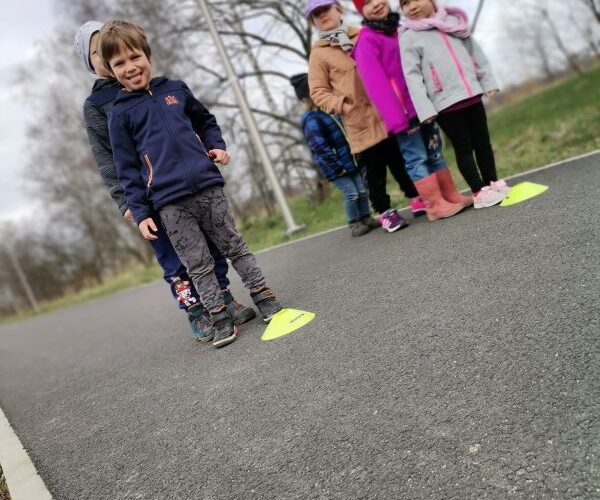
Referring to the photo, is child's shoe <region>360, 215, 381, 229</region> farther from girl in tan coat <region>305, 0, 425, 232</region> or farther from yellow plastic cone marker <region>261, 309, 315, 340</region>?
yellow plastic cone marker <region>261, 309, 315, 340</region>

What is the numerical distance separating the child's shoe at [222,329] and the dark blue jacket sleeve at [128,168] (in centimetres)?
79

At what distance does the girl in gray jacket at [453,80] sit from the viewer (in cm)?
375

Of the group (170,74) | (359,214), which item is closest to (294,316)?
(359,214)

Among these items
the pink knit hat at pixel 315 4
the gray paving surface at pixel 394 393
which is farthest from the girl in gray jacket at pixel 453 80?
the pink knit hat at pixel 315 4

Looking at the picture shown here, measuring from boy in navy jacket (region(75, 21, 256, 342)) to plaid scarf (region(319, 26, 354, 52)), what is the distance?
6.12ft

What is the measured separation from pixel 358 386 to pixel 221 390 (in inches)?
33.3

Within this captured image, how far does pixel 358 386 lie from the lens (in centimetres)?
198

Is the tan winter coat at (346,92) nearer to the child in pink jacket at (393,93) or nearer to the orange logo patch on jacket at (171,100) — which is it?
the child in pink jacket at (393,93)

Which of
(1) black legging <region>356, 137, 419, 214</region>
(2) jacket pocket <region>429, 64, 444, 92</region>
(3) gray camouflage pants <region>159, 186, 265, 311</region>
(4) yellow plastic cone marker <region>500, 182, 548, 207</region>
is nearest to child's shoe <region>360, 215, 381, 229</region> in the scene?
(1) black legging <region>356, 137, 419, 214</region>

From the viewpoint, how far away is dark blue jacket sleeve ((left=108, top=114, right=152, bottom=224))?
305 cm

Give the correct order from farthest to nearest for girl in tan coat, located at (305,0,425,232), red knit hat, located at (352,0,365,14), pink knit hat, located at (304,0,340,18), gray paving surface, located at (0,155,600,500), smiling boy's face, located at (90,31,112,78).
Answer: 1. girl in tan coat, located at (305,0,425,232)
2. pink knit hat, located at (304,0,340,18)
3. red knit hat, located at (352,0,365,14)
4. smiling boy's face, located at (90,31,112,78)
5. gray paving surface, located at (0,155,600,500)

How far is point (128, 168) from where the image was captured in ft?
10.2

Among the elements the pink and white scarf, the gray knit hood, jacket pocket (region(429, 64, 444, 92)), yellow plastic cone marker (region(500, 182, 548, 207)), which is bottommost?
yellow plastic cone marker (region(500, 182, 548, 207))

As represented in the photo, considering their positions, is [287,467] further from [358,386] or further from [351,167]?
[351,167]
